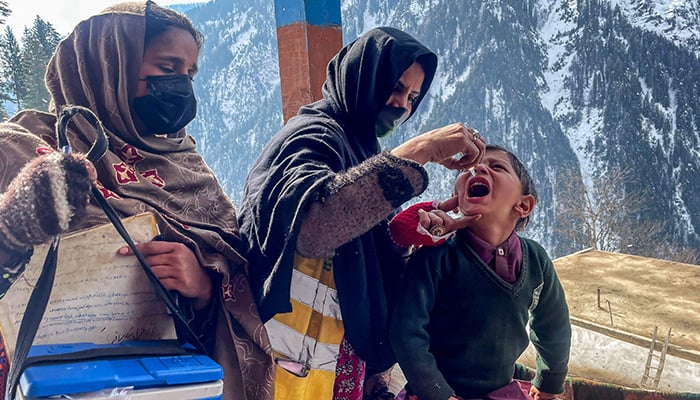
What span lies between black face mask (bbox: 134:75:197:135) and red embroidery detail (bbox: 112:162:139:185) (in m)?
0.21

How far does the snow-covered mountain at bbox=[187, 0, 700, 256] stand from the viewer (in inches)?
1992

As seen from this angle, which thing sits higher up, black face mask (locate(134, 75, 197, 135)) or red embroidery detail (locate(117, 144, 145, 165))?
black face mask (locate(134, 75, 197, 135))

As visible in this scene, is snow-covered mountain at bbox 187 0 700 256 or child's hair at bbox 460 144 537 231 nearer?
child's hair at bbox 460 144 537 231

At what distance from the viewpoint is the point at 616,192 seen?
47.7 m

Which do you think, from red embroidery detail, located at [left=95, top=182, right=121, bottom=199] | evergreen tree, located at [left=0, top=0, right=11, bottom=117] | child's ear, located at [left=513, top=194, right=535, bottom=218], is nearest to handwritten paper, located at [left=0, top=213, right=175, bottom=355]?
red embroidery detail, located at [left=95, top=182, right=121, bottom=199]

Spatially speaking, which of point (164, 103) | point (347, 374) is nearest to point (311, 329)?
A: point (347, 374)

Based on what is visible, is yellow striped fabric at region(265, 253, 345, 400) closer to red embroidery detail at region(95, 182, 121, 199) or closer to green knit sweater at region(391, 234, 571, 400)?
green knit sweater at region(391, 234, 571, 400)

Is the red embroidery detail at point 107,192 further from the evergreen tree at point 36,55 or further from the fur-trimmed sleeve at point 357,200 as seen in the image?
the evergreen tree at point 36,55

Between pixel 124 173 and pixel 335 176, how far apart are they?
74cm

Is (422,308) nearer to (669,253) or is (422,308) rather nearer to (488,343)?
(488,343)

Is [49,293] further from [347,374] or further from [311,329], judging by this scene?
[347,374]

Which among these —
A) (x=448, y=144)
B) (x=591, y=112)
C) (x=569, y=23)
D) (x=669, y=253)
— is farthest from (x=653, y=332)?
(x=569, y=23)

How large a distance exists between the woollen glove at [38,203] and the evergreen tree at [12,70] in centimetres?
1891

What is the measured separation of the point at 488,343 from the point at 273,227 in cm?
76
